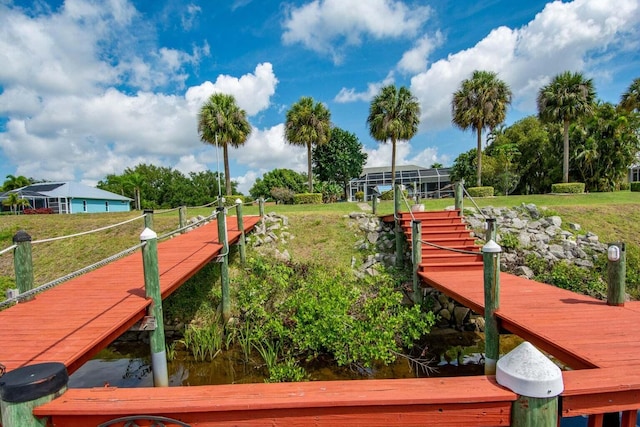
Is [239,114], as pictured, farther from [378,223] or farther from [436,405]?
[436,405]

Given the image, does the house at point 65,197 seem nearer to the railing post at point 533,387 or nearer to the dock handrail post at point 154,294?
the dock handrail post at point 154,294

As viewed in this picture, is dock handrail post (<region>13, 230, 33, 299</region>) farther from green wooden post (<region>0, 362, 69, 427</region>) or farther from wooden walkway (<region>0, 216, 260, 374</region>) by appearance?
green wooden post (<region>0, 362, 69, 427</region>)

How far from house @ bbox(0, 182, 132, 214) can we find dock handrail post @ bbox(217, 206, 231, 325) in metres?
28.7

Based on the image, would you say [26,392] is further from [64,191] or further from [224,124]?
[64,191]

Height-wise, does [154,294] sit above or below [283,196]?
below

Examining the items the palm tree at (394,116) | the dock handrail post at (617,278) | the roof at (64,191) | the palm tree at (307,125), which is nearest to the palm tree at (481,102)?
the palm tree at (394,116)

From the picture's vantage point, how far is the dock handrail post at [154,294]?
388cm

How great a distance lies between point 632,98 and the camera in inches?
957

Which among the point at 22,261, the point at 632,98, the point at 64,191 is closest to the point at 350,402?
the point at 22,261

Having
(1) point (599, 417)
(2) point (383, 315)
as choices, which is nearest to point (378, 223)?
(2) point (383, 315)

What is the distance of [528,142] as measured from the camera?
30125 millimetres

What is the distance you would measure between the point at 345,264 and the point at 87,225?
10.7 m

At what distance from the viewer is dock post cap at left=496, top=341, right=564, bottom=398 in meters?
1.57

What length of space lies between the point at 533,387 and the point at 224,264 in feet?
21.7
